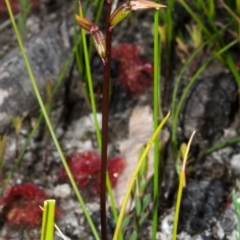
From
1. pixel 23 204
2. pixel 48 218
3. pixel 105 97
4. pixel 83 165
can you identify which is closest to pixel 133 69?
pixel 83 165

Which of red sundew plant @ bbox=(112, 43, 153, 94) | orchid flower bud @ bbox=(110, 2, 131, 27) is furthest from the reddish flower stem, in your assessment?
red sundew plant @ bbox=(112, 43, 153, 94)

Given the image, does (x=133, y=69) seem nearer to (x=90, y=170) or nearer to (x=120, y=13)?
Answer: (x=90, y=170)

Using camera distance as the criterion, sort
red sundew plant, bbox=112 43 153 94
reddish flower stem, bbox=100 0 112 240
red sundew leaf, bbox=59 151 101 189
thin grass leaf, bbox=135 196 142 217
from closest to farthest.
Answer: reddish flower stem, bbox=100 0 112 240, thin grass leaf, bbox=135 196 142 217, red sundew leaf, bbox=59 151 101 189, red sundew plant, bbox=112 43 153 94

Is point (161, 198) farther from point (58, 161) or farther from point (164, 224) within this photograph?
point (58, 161)

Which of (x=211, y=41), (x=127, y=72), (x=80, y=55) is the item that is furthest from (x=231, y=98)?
(x=80, y=55)

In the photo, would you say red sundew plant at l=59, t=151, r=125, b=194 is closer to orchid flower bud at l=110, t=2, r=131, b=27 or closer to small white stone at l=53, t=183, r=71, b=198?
small white stone at l=53, t=183, r=71, b=198
